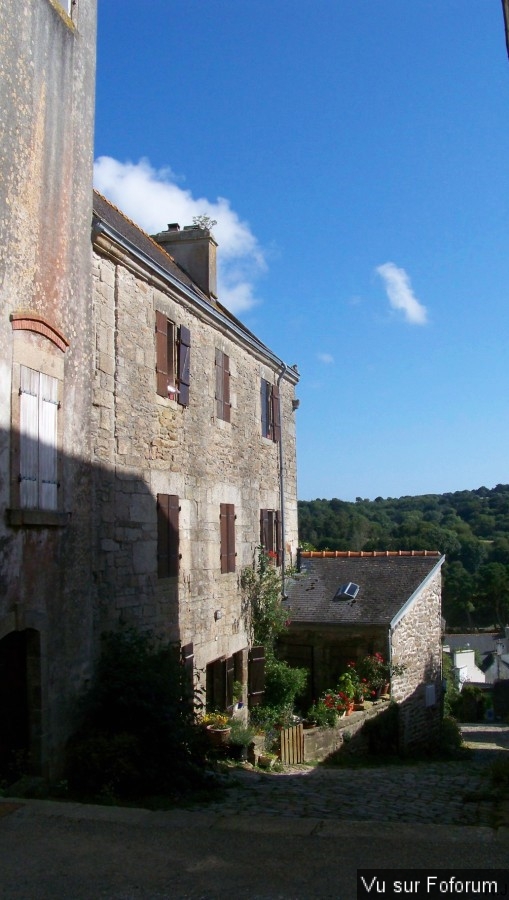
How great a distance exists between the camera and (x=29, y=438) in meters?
7.17

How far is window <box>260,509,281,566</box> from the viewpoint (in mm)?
14392

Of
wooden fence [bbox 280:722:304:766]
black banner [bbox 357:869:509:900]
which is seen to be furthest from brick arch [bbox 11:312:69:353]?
wooden fence [bbox 280:722:304:766]

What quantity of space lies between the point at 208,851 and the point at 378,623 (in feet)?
29.1

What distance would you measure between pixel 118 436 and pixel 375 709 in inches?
276

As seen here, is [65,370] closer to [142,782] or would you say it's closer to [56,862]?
[142,782]

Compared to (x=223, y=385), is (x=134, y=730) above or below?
below

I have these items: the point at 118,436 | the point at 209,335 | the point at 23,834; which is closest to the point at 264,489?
the point at 209,335

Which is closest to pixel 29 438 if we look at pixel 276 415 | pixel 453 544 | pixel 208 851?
pixel 208 851

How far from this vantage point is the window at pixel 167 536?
400 inches

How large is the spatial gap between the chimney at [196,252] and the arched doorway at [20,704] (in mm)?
8148

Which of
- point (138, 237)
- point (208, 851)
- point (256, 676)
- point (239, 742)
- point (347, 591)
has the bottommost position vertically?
point (239, 742)

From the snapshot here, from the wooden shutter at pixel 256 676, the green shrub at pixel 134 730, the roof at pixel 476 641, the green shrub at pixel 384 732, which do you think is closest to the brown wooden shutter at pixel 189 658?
the green shrub at pixel 134 730

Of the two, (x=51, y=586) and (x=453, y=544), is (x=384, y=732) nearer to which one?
(x=51, y=586)

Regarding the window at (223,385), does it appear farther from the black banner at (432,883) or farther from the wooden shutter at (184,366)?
the black banner at (432,883)
